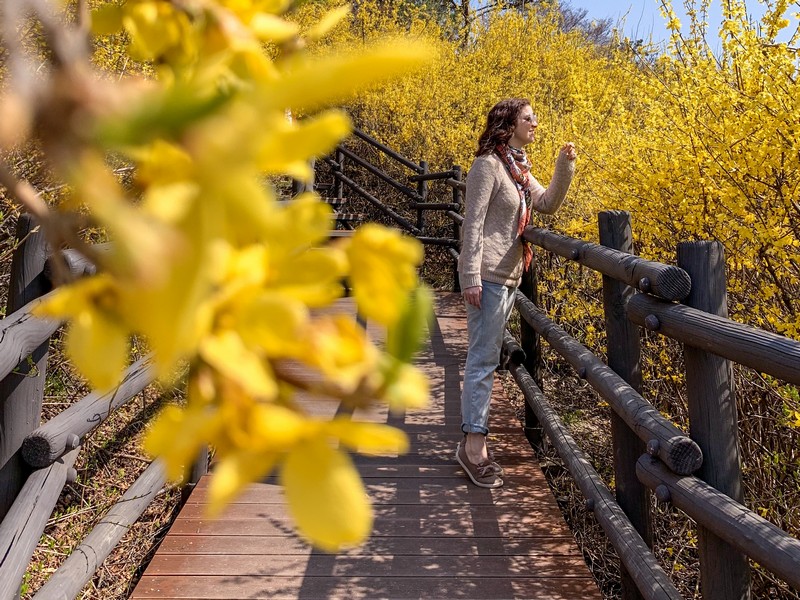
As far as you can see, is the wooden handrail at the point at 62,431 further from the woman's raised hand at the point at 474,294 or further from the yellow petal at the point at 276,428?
the yellow petal at the point at 276,428

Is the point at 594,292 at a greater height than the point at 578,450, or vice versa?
the point at 594,292

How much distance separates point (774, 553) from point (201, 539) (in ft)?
6.87

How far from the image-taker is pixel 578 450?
2.96 meters

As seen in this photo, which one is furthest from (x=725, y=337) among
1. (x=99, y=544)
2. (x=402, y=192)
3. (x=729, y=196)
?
(x=402, y=192)

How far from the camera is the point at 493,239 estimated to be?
304 centimetres


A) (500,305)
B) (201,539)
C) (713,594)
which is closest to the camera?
(713,594)

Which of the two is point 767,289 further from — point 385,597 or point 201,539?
point 201,539

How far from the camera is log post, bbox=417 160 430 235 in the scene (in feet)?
27.2

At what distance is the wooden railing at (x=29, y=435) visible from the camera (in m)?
1.88

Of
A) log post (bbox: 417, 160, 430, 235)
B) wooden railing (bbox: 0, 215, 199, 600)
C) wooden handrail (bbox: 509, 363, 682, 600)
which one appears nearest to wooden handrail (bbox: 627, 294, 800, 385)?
wooden handrail (bbox: 509, 363, 682, 600)

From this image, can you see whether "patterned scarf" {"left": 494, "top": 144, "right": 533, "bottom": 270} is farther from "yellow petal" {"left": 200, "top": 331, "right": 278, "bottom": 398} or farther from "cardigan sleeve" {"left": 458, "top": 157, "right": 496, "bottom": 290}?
"yellow petal" {"left": 200, "top": 331, "right": 278, "bottom": 398}

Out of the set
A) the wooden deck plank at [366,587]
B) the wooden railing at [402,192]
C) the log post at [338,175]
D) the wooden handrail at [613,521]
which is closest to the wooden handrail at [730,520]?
the wooden handrail at [613,521]

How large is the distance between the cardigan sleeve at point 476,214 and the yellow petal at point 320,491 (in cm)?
270

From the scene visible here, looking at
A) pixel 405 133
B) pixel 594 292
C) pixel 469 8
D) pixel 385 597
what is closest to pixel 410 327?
pixel 385 597
